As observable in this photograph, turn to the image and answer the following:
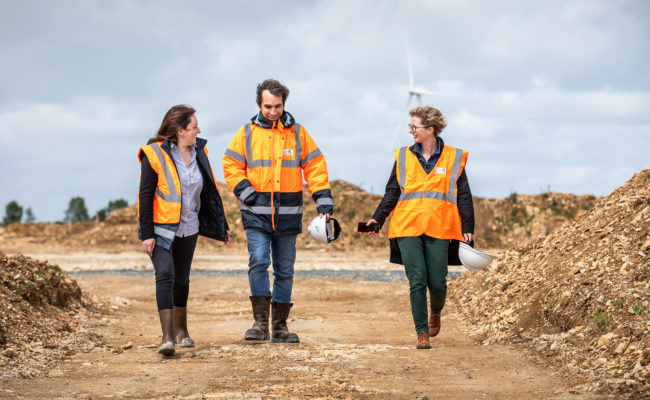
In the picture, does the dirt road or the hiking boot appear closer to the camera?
the dirt road

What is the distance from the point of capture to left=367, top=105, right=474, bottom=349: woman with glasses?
281 inches

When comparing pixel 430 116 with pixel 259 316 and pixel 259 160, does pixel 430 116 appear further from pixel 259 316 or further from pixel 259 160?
pixel 259 316

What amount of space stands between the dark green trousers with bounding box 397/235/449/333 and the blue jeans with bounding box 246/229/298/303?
1.19 metres

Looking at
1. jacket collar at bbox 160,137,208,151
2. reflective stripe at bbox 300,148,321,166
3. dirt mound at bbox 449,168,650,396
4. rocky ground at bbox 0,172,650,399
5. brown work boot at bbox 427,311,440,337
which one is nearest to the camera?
rocky ground at bbox 0,172,650,399

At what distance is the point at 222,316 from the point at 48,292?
Result: 8.64 ft

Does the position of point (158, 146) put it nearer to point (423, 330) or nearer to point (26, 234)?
point (423, 330)

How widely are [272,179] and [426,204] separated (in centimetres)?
156

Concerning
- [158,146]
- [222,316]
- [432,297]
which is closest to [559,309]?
[432,297]

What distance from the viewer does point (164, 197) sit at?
690 centimetres

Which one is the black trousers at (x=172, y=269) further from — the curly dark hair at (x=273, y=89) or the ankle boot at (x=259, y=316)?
the curly dark hair at (x=273, y=89)

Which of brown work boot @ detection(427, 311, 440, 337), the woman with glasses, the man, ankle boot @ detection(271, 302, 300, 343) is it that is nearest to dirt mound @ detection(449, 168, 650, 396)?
brown work boot @ detection(427, 311, 440, 337)

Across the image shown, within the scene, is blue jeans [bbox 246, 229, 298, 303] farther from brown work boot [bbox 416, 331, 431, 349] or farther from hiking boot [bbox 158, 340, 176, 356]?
brown work boot [bbox 416, 331, 431, 349]

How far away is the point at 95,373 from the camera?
6.68 m

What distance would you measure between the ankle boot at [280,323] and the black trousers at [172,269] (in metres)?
1.00
